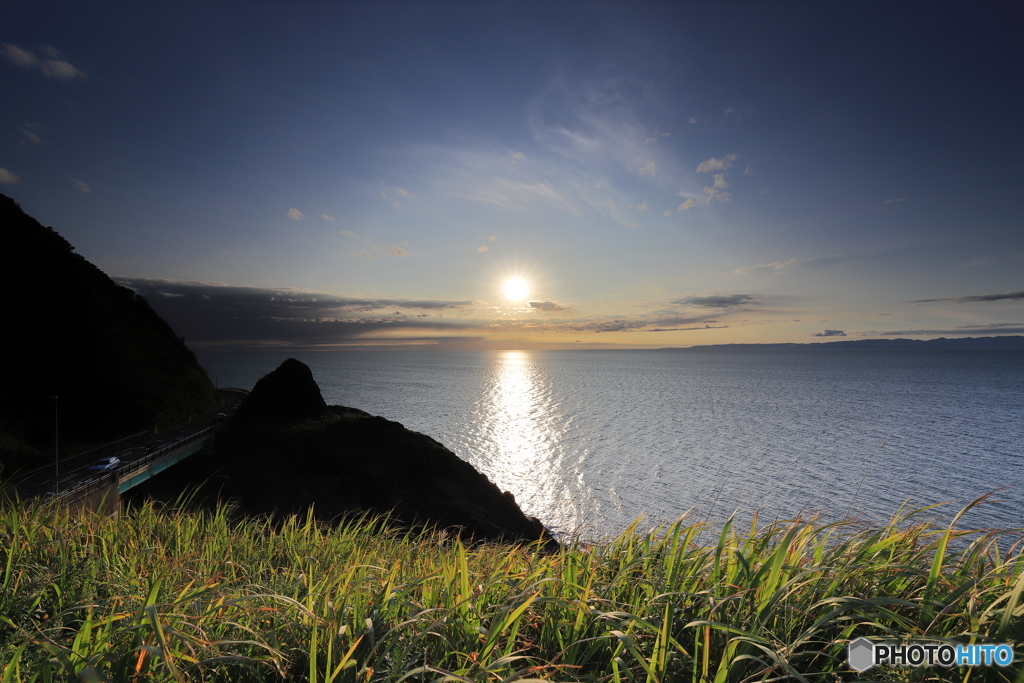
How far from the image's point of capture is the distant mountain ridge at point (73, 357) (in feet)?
163

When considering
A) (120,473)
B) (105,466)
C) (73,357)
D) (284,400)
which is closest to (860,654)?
(120,473)

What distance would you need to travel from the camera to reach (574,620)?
11.3 ft

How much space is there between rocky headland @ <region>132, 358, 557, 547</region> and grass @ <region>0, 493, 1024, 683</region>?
25980 mm

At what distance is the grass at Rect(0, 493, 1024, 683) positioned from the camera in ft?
8.89

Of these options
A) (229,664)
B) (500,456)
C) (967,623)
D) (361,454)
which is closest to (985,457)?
(500,456)

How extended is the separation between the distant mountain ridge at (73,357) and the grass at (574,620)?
56704 millimetres

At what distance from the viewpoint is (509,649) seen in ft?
9.99

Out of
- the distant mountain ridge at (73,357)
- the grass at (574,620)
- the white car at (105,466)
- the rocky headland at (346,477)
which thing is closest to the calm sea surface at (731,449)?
the grass at (574,620)

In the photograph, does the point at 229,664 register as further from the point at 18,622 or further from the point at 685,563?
the point at 685,563

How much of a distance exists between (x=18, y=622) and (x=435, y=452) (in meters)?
34.9

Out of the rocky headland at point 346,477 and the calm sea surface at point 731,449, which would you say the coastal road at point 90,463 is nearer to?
the rocky headland at point 346,477

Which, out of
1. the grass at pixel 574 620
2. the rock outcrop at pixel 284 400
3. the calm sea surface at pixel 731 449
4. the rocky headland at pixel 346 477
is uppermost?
the grass at pixel 574 620

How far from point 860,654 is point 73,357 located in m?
76.1

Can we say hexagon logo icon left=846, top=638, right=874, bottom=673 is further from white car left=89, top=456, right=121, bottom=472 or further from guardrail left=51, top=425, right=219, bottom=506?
white car left=89, top=456, right=121, bottom=472
